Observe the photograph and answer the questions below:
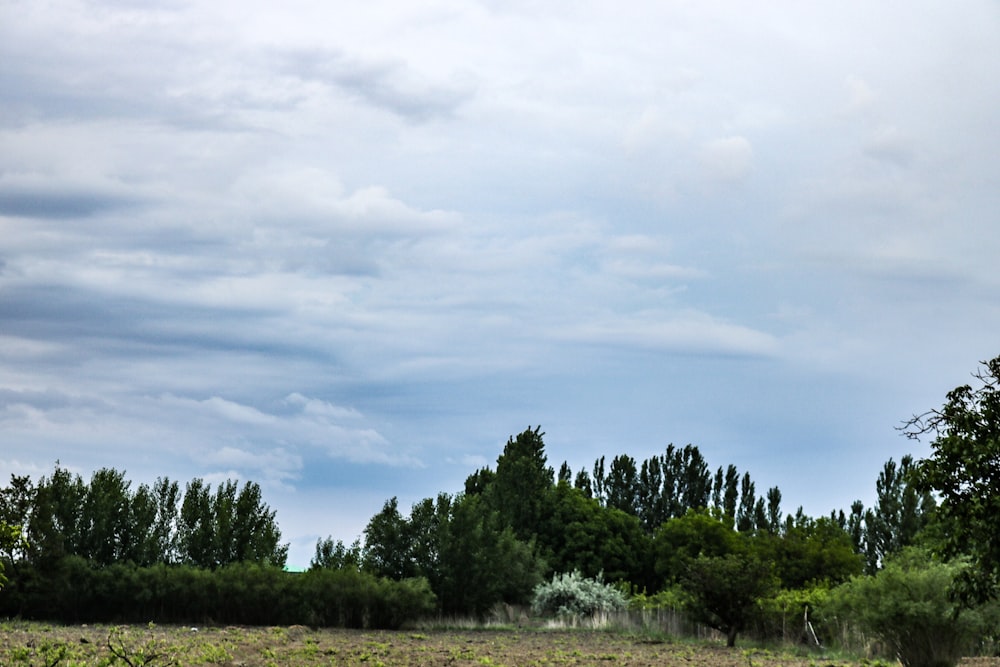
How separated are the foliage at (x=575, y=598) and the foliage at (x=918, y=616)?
810 inches

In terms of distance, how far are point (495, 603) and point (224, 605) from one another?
39.2 feet

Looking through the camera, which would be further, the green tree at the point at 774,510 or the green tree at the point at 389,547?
the green tree at the point at 774,510

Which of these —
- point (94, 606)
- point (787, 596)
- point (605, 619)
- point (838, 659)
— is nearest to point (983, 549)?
point (838, 659)

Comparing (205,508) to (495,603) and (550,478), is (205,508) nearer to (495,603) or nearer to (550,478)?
(495,603)

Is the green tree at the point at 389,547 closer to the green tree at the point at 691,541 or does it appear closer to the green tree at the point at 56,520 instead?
the green tree at the point at 56,520

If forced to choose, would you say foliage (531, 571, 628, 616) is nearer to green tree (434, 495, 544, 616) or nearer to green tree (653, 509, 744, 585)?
green tree (434, 495, 544, 616)

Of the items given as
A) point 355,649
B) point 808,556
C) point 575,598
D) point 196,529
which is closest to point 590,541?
point 808,556

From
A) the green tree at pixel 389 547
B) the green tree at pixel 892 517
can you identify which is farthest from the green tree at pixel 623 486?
the green tree at pixel 389 547

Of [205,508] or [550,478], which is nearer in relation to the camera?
[205,508]

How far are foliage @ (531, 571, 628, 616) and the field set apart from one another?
7747mm

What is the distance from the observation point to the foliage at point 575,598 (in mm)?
43625

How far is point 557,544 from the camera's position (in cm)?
5781

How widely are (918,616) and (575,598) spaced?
75.3ft

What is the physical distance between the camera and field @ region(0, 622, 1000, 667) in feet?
78.7
